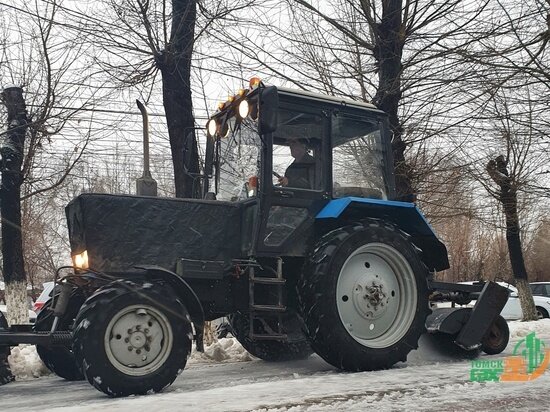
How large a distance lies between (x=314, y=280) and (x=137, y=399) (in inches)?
78.6

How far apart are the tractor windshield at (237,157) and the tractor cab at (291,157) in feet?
0.03

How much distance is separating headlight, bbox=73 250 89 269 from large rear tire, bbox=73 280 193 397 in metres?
0.50

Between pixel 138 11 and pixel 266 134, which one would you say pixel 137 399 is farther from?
pixel 138 11

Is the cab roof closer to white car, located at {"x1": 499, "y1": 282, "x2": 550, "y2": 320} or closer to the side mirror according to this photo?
the side mirror

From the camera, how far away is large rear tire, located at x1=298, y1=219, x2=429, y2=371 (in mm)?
5836

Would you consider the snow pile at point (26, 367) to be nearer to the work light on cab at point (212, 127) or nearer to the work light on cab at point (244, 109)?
the work light on cab at point (212, 127)

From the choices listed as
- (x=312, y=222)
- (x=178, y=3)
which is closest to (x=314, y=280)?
(x=312, y=222)

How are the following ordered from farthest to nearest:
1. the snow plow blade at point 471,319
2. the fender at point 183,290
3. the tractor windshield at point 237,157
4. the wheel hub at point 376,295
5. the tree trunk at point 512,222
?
the tree trunk at point 512,222 < the snow plow blade at point 471,319 < the tractor windshield at point 237,157 < the wheel hub at point 376,295 < the fender at point 183,290

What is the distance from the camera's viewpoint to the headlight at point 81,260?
17.7ft

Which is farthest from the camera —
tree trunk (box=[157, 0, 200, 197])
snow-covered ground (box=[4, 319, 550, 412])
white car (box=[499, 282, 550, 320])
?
white car (box=[499, 282, 550, 320])

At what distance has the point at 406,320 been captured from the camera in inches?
251

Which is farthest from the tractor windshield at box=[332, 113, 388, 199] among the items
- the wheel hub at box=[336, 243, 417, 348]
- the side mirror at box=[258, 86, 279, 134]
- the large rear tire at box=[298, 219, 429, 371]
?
the side mirror at box=[258, 86, 279, 134]

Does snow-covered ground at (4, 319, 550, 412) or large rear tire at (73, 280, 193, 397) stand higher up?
large rear tire at (73, 280, 193, 397)

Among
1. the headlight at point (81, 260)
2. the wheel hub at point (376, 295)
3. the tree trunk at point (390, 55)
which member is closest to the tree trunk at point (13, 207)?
the headlight at point (81, 260)
